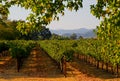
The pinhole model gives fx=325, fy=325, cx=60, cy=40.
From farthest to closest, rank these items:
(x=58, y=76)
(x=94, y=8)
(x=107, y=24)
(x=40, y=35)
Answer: (x=40, y=35) → (x=58, y=76) → (x=94, y=8) → (x=107, y=24)

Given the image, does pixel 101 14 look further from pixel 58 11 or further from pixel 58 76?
pixel 58 76

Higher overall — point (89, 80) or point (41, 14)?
point (41, 14)

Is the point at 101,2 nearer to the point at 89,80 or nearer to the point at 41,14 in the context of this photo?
the point at 41,14

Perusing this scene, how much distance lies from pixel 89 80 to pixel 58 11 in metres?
15.9

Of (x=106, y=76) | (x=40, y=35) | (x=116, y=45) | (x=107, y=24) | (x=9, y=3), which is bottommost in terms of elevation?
(x=40, y=35)

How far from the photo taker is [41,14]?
27.1 ft

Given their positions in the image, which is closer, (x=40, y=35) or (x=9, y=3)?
(x=9, y=3)

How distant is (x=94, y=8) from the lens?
871cm

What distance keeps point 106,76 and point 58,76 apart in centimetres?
392

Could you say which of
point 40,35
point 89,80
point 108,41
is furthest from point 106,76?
point 40,35

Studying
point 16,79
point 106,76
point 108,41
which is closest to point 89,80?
point 106,76

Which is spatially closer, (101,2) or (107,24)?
(107,24)

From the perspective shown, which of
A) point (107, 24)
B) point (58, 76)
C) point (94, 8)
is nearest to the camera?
point (107, 24)

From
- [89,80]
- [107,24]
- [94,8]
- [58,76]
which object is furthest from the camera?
[58,76]
